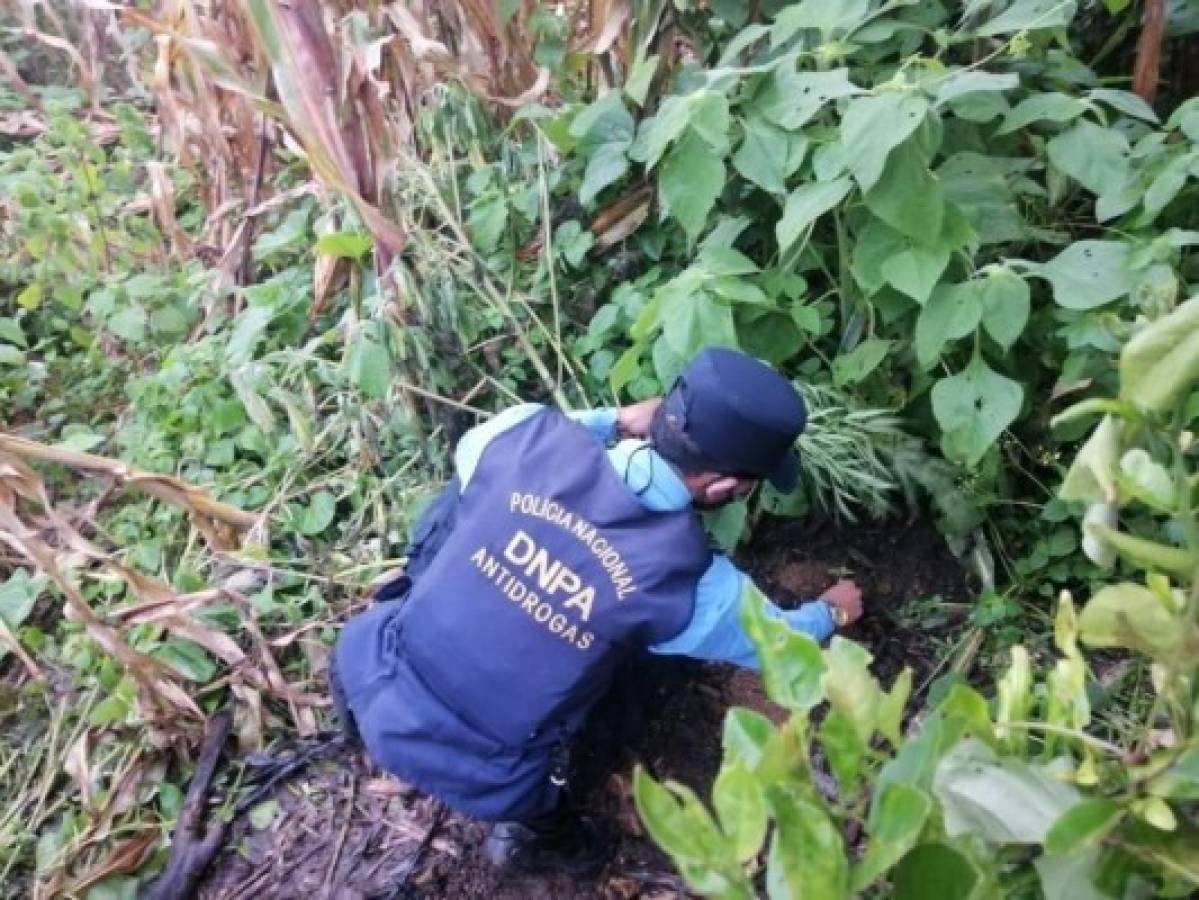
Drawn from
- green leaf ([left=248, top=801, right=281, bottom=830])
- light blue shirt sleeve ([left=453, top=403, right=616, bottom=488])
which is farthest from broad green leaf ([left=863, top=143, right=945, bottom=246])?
green leaf ([left=248, top=801, right=281, bottom=830])

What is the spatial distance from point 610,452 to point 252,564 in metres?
0.76

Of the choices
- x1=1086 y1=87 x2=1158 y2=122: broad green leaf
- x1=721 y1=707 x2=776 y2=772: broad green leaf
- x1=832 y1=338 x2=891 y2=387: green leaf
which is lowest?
x1=832 y1=338 x2=891 y2=387: green leaf

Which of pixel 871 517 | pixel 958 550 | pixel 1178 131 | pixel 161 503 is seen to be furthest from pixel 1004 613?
pixel 161 503

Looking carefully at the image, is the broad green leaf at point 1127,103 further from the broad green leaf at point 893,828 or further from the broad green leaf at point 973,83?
the broad green leaf at point 893,828

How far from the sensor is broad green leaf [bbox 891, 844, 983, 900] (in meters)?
0.55

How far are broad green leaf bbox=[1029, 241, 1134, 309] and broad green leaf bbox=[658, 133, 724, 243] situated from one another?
1.53 ft

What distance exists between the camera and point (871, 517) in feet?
6.29

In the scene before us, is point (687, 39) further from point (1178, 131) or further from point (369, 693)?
point (369, 693)

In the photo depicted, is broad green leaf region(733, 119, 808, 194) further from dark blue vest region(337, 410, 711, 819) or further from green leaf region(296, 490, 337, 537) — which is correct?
green leaf region(296, 490, 337, 537)

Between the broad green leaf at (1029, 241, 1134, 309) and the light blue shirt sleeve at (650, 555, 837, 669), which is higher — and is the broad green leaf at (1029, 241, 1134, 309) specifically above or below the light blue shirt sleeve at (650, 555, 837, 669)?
above

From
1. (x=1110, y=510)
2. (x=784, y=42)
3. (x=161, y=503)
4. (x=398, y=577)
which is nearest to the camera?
(x=1110, y=510)

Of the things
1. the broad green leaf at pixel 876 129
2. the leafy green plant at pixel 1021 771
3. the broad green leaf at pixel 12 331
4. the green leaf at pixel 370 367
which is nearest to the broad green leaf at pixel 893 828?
the leafy green plant at pixel 1021 771

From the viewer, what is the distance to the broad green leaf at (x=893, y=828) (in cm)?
53

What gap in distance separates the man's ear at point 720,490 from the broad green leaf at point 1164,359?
3.36ft
